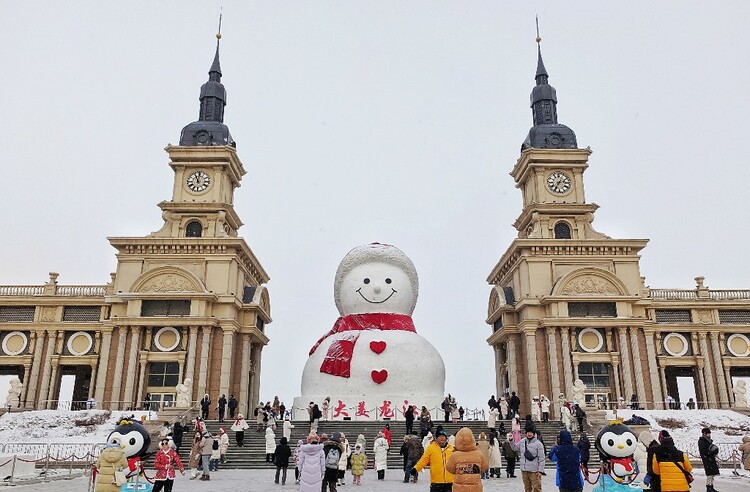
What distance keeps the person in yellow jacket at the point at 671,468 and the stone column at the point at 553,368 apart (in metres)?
24.7

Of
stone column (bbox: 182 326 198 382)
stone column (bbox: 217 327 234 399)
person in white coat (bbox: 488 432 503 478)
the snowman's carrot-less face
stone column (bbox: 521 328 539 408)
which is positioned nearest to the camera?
person in white coat (bbox: 488 432 503 478)

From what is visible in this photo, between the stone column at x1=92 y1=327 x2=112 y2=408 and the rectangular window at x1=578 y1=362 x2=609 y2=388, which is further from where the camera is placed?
the rectangular window at x1=578 y1=362 x2=609 y2=388

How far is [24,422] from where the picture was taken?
2719 cm

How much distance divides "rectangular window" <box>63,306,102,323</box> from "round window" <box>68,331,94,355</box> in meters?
0.82

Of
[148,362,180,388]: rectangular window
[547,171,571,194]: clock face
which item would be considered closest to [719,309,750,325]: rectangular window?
[547,171,571,194]: clock face

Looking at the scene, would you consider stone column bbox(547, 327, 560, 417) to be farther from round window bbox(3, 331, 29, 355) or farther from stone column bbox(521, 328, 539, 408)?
round window bbox(3, 331, 29, 355)

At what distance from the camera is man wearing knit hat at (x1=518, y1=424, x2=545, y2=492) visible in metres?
10.9

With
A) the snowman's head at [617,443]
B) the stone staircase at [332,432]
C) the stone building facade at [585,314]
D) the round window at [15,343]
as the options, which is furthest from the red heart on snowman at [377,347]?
the round window at [15,343]

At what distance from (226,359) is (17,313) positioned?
1400 cm

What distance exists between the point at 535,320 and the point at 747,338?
553 inches

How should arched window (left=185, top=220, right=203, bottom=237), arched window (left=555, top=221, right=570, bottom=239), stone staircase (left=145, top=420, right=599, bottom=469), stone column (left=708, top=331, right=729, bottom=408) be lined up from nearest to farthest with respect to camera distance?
1. stone staircase (left=145, top=420, right=599, bottom=469)
2. stone column (left=708, top=331, right=729, bottom=408)
3. arched window (left=185, top=220, right=203, bottom=237)
4. arched window (left=555, top=221, right=570, bottom=239)

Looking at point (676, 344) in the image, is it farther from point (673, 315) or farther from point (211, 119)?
point (211, 119)

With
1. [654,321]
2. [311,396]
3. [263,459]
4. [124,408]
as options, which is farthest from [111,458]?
[654,321]

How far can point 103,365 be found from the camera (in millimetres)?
34406
